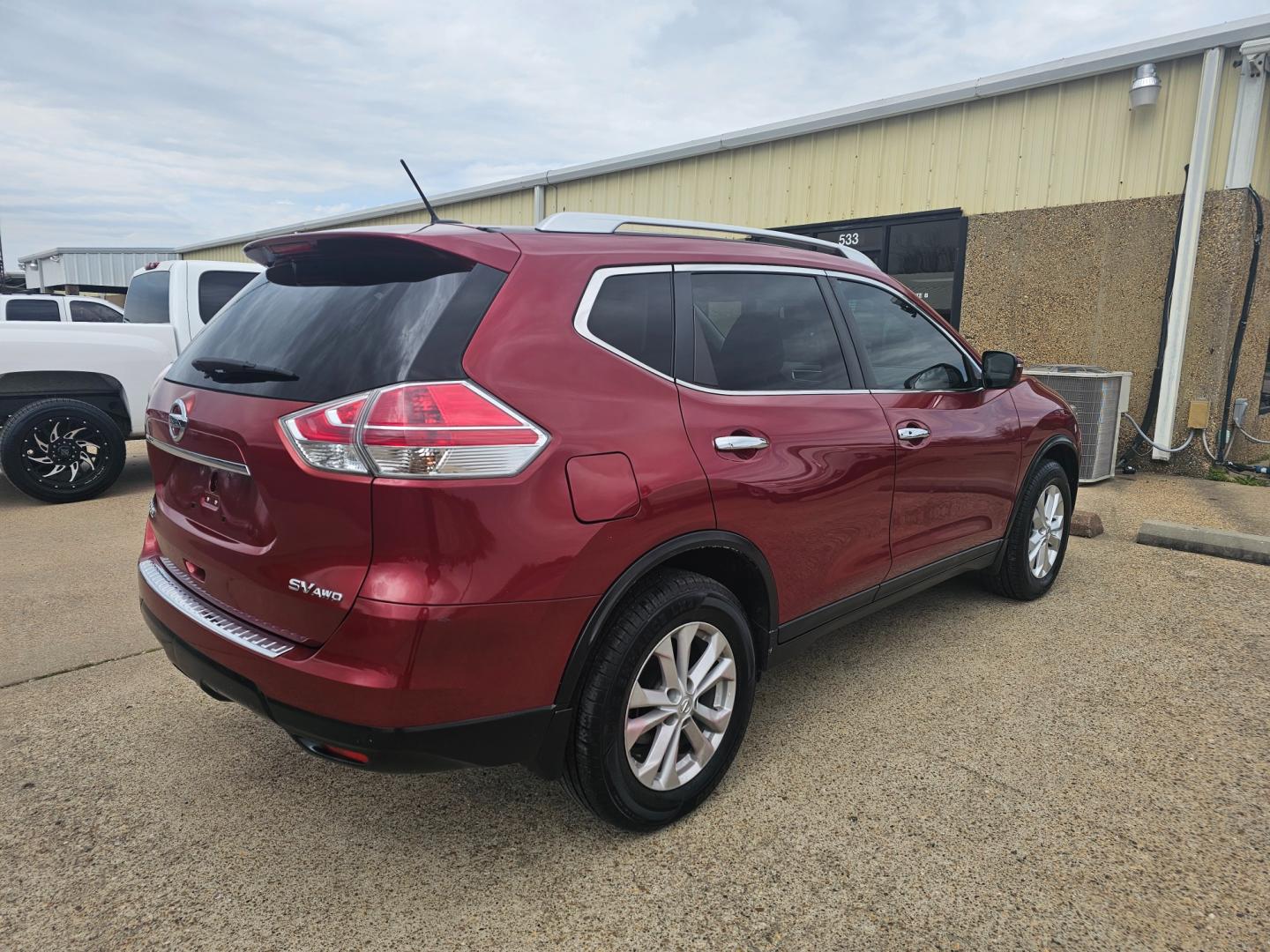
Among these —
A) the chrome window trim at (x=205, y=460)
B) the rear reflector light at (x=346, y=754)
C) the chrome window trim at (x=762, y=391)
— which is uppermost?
the chrome window trim at (x=762, y=391)

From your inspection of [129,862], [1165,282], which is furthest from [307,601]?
[1165,282]

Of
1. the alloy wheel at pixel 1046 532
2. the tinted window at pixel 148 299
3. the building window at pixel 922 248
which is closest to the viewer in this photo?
the alloy wheel at pixel 1046 532

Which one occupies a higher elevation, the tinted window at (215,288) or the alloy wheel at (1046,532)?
the tinted window at (215,288)

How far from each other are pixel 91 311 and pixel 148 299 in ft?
24.4

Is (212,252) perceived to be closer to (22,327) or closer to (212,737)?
(22,327)

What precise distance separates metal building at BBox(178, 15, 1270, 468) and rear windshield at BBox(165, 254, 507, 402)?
7.64 meters

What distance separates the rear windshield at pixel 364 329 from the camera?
190 centimetres

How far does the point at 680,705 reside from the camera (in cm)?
231

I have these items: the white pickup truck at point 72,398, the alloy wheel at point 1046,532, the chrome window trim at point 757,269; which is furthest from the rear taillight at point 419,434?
the white pickup truck at point 72,398

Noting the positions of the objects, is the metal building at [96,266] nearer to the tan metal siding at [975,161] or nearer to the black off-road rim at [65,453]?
the tan metal siding at [975,161]

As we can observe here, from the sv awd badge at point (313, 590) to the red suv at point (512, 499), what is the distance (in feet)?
0.04

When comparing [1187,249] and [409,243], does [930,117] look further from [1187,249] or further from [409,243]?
[409,243]

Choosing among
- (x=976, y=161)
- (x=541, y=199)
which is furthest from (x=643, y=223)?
(x=541, y=199)

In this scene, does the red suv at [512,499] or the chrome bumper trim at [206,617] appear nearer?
the red suv at [512,499]
